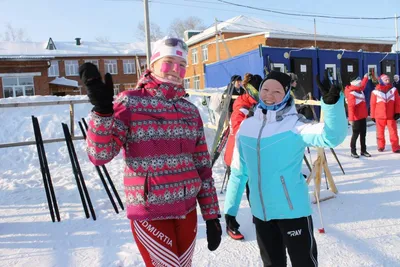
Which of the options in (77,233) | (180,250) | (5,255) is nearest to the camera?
(180,250)

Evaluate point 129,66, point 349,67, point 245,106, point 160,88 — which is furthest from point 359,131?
point 129,66

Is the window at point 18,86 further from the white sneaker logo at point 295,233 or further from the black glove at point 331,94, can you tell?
the black glove at point 331,94

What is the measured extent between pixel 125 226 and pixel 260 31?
1201 inches

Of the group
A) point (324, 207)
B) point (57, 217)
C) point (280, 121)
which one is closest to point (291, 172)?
point (280, 121)

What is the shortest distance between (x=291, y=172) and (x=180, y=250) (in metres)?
0.89

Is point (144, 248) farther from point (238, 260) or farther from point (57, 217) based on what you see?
point (57, 217)

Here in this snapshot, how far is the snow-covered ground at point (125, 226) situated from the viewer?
126 inches

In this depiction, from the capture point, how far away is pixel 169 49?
1.87m

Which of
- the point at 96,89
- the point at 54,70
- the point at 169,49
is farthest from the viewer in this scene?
the point at 54,70

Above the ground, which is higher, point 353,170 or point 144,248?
point 144,248

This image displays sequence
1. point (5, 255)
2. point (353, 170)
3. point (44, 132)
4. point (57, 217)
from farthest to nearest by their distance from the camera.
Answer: point (44, 132) < point (353, 170) < point (57, 217) < point (5, 255)

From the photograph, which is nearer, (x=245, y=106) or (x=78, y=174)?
(x=245, y=106)

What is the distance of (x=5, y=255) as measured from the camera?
11.2 ft

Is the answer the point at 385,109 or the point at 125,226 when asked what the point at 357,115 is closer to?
the point at 385,109
